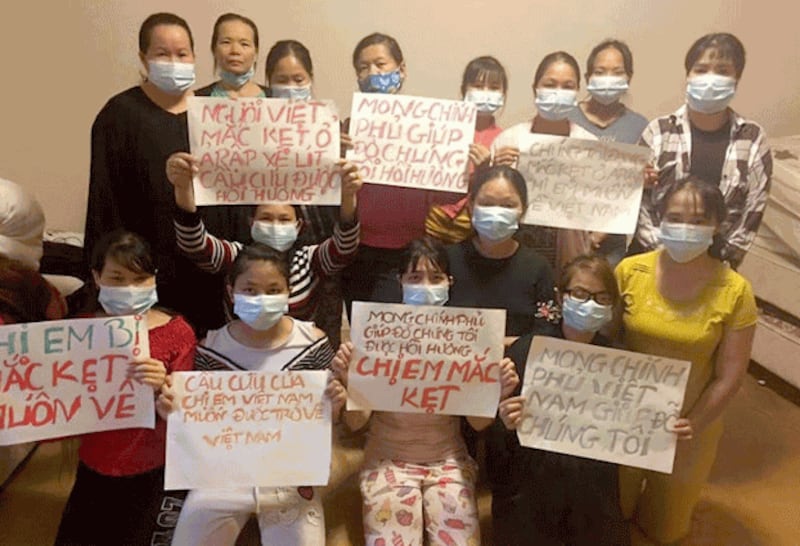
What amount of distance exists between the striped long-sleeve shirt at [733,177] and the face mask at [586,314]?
15.6 inches

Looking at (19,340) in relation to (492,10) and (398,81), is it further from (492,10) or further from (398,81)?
(492,10)

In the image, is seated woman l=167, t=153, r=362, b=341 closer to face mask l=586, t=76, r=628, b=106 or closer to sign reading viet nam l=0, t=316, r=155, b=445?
sign reading viet nam l=0, t=316, r=155, b=445

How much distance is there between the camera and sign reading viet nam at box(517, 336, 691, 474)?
71.8 inches

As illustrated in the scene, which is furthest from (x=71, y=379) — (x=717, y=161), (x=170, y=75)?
(x=717, y=161)

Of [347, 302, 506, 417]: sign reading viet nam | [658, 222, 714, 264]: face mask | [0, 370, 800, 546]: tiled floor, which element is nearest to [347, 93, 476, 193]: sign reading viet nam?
[347, 302, 506, 417]: sign reading viet nam

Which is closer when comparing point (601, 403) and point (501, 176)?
point (601, 403)

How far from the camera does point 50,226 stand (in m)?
3.13

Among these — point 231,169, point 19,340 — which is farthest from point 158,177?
point 19,340

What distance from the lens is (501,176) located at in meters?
1.99

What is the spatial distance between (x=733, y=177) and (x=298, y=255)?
124 centimetres

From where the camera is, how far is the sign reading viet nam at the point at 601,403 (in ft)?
5.98

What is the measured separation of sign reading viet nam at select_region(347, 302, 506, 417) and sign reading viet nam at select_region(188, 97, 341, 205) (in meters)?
0.38

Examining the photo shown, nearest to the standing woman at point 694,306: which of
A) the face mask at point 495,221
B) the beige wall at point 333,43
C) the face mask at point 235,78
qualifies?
the face mask at point 495,221

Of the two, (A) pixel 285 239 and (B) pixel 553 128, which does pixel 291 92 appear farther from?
(B) pixel 553 128
